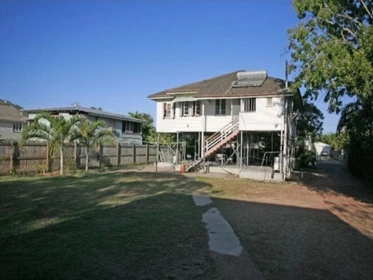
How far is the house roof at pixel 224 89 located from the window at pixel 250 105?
605 mm

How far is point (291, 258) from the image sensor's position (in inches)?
232

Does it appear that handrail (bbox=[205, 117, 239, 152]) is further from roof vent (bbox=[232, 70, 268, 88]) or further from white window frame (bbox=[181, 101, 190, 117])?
white window frame (bbox=[181, 101, 190, 117])

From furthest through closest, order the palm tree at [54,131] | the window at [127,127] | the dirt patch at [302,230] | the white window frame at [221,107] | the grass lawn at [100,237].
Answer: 1. the window at [127,127]
2. the white window frame at [221,107]
3. the palm tree at [54,131]
4. the dirt patch at [302,230]
5. the grass lawn at [100,237]

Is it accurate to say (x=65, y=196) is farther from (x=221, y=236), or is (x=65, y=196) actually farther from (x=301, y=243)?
(x=301, y=243)

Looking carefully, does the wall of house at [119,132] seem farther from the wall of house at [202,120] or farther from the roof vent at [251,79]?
the roof vent at [251,79]

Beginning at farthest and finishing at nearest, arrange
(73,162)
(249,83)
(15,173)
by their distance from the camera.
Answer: (249,83) → (73,162) → (15,173)

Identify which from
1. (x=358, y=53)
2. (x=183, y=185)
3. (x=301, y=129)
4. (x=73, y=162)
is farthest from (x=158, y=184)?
(x=301, y=129)

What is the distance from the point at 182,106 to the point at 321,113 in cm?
2191

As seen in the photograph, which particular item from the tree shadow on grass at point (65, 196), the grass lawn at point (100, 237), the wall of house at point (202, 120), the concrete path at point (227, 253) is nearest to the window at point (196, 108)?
the wall of house at point (202, 120)

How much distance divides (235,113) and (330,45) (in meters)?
11.4

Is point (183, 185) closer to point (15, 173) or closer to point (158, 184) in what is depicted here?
point (158, 184)

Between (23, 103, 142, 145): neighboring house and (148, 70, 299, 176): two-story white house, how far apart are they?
23.8ft

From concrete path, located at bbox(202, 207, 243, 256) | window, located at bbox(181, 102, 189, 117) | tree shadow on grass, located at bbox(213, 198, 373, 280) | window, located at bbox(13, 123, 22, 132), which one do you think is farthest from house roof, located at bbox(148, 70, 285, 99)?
window, located at bbox(13, 123, 22, 132)

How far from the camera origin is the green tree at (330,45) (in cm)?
1258
